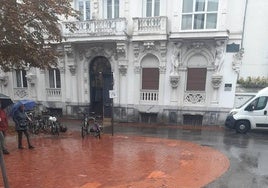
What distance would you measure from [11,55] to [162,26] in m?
9.36

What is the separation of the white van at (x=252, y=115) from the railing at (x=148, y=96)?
499 cm

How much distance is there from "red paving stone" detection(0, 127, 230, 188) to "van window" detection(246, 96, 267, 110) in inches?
192

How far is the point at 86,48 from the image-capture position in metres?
16.7

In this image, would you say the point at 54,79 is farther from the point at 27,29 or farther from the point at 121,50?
the point at 27,29

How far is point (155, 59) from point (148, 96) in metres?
2.57

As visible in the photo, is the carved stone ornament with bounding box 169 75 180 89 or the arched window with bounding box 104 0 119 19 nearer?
the carved stone ornament with bounding box 169 75 180 89

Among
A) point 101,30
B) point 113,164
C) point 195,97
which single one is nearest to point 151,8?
point 101,30

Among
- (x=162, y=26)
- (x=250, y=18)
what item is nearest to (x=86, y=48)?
(x=162, y=26)

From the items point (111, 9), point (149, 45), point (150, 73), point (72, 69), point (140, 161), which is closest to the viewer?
point (140, 161)

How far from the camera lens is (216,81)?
47.2 ft

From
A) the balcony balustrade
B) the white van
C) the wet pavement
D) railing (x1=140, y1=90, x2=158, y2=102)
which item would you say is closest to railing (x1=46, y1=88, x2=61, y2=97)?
the balcony balustrade

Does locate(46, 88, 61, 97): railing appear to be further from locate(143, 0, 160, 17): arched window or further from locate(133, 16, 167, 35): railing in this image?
locate(143, 0, 160, 17): arched window

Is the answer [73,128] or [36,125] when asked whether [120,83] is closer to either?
Answer: [73,128]

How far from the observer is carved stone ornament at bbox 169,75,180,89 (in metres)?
15.0
